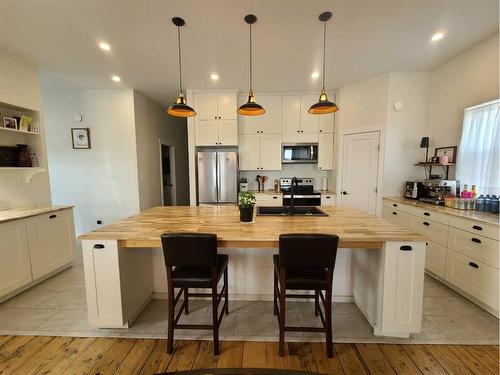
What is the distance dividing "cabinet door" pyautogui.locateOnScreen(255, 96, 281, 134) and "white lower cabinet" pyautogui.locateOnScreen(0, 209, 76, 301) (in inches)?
136

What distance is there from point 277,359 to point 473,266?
2.11 m

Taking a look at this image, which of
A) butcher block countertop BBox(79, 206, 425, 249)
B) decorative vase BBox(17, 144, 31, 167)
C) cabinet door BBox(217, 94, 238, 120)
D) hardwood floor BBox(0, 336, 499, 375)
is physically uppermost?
cabinet door BBox(217, 94, 238, 120)

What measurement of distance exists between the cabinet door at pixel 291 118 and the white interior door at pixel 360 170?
3.03 feet

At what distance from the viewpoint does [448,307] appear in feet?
7.04

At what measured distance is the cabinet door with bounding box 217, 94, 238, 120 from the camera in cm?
418

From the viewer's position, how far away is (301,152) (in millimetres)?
4379

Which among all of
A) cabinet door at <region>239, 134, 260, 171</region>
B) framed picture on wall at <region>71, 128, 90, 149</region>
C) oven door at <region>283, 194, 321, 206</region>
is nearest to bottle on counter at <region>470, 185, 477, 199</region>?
oven door at <region>283, 194, 321, 206</region>

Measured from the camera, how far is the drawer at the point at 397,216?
3.03 metres

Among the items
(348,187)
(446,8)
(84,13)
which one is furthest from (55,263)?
(446,8)

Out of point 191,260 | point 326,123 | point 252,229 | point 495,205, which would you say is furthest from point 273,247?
point 326,123

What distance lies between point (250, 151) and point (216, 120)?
0.89m

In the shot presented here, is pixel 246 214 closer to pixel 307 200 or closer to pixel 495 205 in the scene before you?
pixel 307 200

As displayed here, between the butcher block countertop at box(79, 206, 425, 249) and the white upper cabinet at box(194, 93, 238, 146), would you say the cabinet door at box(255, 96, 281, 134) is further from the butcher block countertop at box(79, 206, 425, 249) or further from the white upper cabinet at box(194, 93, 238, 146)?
the butcher block countertop at box(79, 206, 425, 249)

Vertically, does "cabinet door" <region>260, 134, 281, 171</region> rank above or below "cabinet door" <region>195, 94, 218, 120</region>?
below
